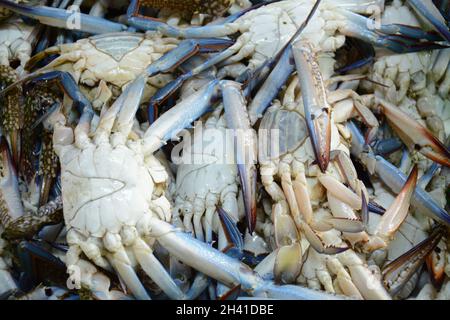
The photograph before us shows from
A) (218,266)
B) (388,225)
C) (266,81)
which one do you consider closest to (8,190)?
(218,266)

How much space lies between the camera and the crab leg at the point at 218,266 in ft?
7.84

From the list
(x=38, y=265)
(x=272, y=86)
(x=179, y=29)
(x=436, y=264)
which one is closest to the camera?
(x=436, y=264)

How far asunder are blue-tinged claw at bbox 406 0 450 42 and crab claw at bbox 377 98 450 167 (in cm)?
37

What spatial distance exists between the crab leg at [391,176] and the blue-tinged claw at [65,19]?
1.10 meters

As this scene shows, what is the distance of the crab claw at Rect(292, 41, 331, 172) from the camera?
2545 mm

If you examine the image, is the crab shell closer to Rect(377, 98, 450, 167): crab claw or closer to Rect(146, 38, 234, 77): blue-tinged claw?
Rect(146, 38, 234, 77): blue-tinged claw

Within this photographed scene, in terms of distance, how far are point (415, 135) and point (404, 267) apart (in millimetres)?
562

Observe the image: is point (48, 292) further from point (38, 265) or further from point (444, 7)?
point (444, 7)

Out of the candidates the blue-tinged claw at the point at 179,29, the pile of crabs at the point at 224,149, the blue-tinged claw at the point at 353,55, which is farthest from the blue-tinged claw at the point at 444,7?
the blue-tinged claw at the point at 179,29

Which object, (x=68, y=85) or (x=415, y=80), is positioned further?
(x=415, y=80)

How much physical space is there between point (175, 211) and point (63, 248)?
43 cm

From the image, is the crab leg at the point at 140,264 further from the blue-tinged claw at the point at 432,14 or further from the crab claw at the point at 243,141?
the blue-tinged claw at the point at 432,14

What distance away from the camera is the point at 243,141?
264 centimetres
